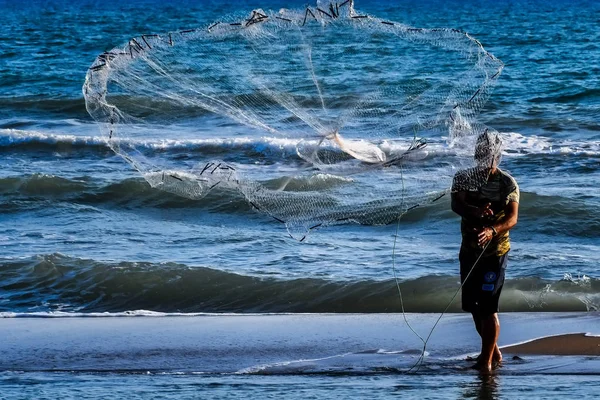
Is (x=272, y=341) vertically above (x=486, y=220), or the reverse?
(x=486, y=220)

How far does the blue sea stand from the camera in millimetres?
5813

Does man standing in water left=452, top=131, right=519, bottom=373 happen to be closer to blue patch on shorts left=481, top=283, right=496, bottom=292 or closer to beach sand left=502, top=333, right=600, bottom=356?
blue patch on shorts left=481, top=283, right=496, bottom=292

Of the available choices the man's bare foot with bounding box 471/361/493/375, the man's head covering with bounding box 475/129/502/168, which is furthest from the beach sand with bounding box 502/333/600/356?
the man's head covering with bounding box 475/129/502/168

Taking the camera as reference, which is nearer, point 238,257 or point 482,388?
point 482,388

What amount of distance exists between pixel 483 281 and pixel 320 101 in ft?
5.98

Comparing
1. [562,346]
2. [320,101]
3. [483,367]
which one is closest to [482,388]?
[483,367]

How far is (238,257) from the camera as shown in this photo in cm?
930

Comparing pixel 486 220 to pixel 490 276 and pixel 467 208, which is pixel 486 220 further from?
pixel 490 276

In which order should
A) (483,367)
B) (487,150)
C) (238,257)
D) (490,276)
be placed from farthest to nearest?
(238,257) < (483,367) < (490,276) < (487,150)

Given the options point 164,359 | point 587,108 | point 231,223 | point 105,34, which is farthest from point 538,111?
point 105,34

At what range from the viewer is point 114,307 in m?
8.15

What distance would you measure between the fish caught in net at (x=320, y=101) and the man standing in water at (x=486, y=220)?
8 centimetres

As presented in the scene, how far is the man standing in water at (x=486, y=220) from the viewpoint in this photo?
574 cm

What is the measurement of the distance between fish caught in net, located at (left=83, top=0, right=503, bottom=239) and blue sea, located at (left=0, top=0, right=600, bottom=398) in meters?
0.36
